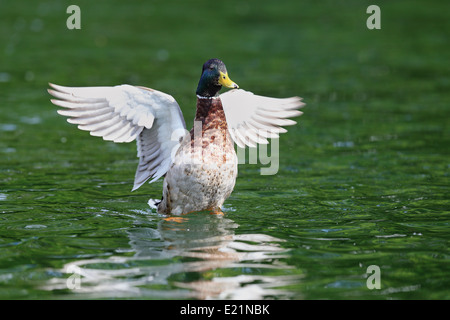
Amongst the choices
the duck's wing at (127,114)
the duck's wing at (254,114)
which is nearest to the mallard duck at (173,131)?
the duck's wing at (127,114)

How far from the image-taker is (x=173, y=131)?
26.4 ft

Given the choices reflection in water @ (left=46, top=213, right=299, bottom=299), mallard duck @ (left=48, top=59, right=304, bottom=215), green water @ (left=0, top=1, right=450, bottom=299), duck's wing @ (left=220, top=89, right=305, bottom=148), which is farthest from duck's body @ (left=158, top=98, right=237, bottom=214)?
duck's wing @ (left=220, top=89, right=305, bottom=148)

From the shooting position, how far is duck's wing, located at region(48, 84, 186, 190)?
24.8 ft

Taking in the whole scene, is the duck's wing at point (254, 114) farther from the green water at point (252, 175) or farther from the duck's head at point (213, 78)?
the green water at point (252, 175)

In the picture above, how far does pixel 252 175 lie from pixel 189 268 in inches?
166

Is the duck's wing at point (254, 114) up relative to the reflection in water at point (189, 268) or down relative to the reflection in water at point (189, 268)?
up

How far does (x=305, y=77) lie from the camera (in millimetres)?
16734

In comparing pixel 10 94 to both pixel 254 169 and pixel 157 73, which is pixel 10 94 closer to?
pixel 157 73

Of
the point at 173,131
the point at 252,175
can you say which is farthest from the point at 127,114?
the point at 252,175

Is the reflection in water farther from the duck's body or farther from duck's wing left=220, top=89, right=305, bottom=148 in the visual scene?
duck's wing left=220, top=89, right=305, bottom=148

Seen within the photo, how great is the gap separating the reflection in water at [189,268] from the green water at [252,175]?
2cm

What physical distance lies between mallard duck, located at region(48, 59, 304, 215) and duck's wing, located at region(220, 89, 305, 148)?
1.00 feet

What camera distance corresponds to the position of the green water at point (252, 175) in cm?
615

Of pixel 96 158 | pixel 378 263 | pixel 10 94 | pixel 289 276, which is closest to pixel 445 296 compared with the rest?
pixel 378 263
